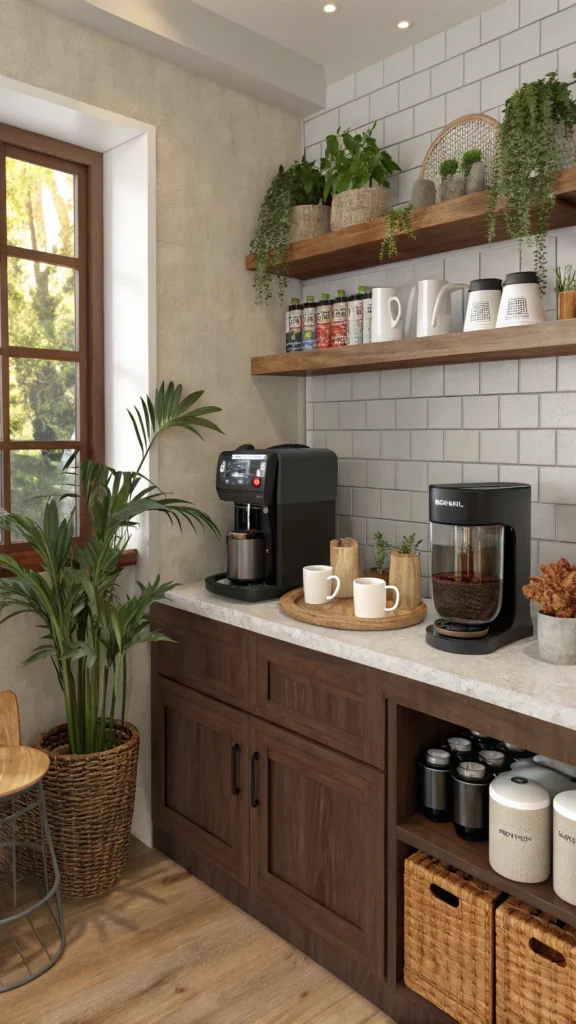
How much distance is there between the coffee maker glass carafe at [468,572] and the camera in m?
1.91

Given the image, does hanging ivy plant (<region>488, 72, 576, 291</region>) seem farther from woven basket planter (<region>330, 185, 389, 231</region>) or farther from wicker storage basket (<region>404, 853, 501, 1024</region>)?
wicker storage basket (<region>404, 853, 501, 1024</region>)

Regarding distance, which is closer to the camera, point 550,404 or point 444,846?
point 444,846

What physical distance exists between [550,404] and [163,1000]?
77.6 inches

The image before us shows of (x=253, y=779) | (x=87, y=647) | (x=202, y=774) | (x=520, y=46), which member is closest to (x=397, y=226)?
(x=520, y=46)

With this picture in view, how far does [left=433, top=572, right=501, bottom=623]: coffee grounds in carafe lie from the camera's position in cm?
191

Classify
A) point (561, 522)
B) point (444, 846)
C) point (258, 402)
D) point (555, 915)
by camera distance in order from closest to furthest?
1. point (555, 915)
2. point (444, 846)
3. point (561, 522)
4. point (258, 402)

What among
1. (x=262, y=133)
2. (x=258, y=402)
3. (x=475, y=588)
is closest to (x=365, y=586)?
(x=475, y=588)

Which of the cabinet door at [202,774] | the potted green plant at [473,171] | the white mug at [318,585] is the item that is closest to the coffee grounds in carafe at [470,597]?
the white mug at [318,585]

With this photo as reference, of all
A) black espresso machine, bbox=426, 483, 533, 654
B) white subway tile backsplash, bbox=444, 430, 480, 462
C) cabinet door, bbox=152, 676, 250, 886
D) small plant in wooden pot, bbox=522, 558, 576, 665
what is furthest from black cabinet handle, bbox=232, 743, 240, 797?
white subway tile backsplash, bbox=444, 430, 480, 462

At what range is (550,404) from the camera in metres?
2.30

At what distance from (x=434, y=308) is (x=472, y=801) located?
1.41 metres

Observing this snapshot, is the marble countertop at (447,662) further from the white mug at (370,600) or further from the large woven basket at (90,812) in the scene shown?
the large woven basket at (90,812)

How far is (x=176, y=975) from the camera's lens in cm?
206

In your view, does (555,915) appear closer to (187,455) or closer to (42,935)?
(42,935)
